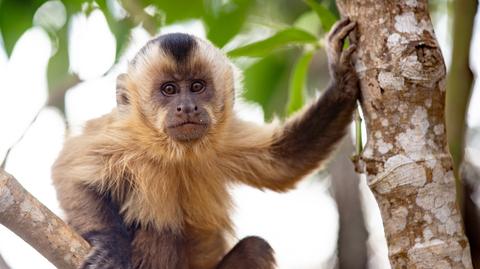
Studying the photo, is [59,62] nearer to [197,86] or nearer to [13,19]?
[13,19]

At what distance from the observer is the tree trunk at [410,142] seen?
3232 millimetres

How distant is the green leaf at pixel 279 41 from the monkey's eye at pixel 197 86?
407 mm

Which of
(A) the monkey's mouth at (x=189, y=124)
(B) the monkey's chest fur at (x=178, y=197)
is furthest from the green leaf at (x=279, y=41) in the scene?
(B) the monkey's chest fur at (x=178, y=197)

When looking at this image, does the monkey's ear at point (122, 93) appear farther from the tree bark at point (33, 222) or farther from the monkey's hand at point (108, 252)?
the tree bark at point (33, 222)

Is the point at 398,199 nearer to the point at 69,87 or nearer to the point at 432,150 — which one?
the point at 432,150

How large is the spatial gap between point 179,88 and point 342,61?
121 cm

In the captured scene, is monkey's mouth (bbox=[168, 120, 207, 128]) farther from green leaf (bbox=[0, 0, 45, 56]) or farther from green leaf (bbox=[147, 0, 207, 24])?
green leaf (bbox=[0, 0, 45, 56])

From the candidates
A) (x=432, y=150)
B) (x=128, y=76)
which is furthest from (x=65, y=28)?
(x=432, y=150)

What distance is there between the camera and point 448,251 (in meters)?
3.18

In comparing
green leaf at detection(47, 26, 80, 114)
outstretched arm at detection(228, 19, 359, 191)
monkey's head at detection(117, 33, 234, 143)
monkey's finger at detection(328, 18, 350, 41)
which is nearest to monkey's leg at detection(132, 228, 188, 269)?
monkey's head at detection(117, 33, 234, 143)

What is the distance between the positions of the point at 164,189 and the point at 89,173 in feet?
1.59

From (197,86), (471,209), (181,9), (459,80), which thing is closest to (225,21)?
(181,9)

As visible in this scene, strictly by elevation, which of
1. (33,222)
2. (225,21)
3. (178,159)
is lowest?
(33,222)

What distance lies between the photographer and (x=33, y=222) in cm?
346
